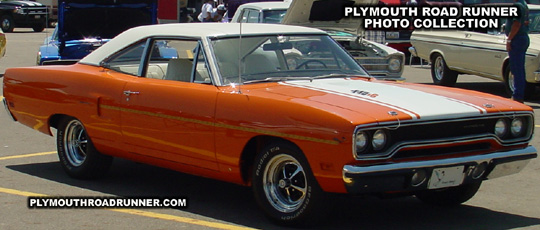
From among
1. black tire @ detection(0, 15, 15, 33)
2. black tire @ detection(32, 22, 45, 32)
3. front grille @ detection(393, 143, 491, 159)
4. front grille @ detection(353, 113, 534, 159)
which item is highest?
front grille @ detection(353, 113, 534, 159)

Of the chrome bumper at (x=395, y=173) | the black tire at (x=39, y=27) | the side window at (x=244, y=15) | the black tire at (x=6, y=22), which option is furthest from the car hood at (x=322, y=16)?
the black tire at (x=39, y=27)

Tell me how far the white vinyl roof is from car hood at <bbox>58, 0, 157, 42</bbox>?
27.4 ft

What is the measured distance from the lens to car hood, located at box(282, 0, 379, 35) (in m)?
15.7

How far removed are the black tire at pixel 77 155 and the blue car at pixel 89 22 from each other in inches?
297

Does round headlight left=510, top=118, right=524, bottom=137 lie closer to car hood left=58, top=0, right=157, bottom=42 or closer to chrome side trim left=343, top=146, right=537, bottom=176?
chrome side trim left=343, top=146, right=537, bottom=176

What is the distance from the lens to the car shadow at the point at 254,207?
20.7 feet

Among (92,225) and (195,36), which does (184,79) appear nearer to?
(195,36)

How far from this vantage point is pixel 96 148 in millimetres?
7590

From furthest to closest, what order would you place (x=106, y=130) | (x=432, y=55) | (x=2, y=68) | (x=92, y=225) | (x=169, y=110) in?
(x=2, y=68)
(x=432, y=55)
(x=106, y=130)
(x=169, y=110)
(x=92, y=225)

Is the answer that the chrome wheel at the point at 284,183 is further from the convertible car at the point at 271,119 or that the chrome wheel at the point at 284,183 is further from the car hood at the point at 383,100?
the car hood at the point at 383,100

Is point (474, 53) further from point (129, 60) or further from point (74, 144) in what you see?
point (74, 144)

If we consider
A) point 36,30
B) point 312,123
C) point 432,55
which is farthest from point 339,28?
point 36,30

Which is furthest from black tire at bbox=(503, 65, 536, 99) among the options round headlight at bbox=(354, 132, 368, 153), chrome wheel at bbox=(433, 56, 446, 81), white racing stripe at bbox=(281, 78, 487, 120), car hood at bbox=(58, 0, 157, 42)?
round headlight at bbox=(354, 132, 368, 153)

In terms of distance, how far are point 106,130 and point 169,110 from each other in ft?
2.84
